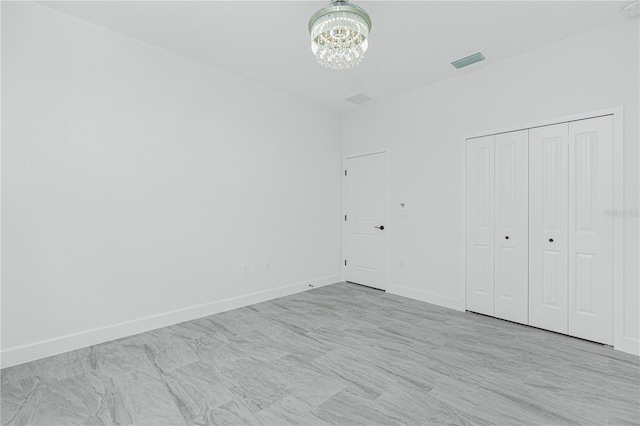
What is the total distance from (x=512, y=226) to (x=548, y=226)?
0.35 metres

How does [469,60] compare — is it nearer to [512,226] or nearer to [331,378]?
[512,226]

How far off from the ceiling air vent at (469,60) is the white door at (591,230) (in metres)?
1.21

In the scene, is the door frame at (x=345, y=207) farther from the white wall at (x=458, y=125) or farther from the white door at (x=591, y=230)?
the white door at (x=591, y=230)

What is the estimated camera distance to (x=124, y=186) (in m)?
3.14

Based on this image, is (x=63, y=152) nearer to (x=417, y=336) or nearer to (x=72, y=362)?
(x=72, y=362)

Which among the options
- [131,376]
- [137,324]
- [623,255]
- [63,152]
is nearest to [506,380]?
[623,255]

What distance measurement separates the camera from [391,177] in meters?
4.75

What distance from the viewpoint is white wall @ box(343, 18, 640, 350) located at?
9.20ft

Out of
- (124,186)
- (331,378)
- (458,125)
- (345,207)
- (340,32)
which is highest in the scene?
(340,32)

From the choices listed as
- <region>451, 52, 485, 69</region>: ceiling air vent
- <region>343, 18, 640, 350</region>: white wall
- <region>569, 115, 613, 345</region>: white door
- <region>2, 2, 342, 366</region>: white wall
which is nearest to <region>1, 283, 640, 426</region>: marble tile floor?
<region>569, 115, 613, 345</region>: white door

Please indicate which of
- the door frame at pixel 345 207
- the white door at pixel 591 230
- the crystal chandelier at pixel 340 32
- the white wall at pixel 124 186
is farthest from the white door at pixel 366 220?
the crystal chandelier at pixel 340 32

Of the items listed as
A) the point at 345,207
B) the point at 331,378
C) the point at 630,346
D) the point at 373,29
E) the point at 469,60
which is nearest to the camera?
the point at 331,378

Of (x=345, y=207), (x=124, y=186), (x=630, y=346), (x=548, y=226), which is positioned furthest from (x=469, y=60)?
(x=124, y=186)

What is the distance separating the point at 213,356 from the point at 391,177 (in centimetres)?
343
